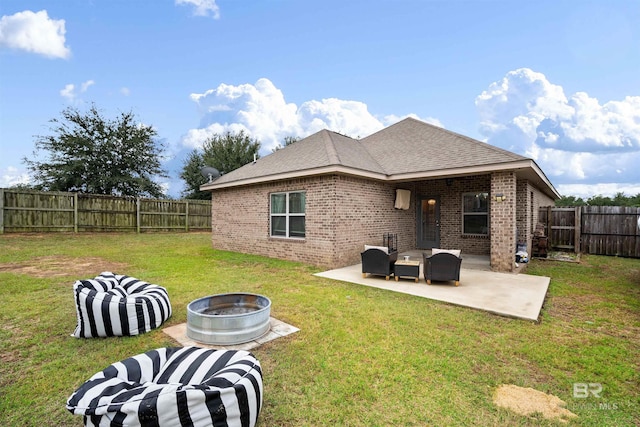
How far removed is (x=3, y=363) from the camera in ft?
10.1

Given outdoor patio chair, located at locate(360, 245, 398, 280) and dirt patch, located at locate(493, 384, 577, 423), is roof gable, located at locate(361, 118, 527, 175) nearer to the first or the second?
outdoor patio chair, located at locate(360, 245, 398, 280)

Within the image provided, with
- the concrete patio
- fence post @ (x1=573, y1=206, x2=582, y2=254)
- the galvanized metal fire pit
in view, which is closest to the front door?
the concrete patio

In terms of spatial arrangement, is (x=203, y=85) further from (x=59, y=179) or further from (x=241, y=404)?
(x=241, y=404)

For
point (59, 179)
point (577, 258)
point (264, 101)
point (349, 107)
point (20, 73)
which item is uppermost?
point (264, 101)

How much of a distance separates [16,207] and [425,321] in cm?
1770

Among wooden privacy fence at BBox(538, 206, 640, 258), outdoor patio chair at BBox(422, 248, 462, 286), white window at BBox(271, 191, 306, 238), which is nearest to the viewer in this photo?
outdoor patio chair at BBox(422, 248, 462, 286)

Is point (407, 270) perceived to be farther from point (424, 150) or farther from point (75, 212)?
point (75, 212)

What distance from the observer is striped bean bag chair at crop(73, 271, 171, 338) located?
11.6ft

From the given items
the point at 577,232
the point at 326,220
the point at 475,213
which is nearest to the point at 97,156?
the point at 326,220

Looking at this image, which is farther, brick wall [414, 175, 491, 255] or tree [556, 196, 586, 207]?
tree [556, 196, 586, 207]

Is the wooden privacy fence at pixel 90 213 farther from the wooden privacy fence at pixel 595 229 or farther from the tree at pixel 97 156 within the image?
the wooden privacy fence at pixel 595 229

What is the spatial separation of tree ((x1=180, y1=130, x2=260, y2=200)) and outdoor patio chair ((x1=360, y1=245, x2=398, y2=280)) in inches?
879

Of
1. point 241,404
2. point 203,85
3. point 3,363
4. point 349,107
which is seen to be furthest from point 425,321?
point 349,107

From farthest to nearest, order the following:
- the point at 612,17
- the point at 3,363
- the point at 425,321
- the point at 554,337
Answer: the point at 612,17, the point at 425,321, the point at 554,337, the point at 3,363
